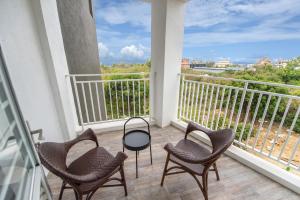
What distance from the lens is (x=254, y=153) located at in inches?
80.8

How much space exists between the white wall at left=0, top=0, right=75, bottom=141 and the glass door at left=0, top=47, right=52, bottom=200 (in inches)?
22.3

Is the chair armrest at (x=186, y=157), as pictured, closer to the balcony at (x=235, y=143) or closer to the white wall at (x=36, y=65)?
the balcony at (x=235, y=143)

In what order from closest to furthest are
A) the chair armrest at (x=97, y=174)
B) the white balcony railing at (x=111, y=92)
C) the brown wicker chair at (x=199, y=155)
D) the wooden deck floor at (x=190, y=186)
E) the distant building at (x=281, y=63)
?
the chair armrest at (x=97, y=174), the brown wicker chair at (x=199, y=155), the wooden deck floor at (x=190, y=186), the white balcony railing at (x=111, y=92), the distant building at (x=281, y=63)

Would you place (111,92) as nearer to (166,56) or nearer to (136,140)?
(166,56)

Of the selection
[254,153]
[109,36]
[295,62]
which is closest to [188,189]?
[254,153]

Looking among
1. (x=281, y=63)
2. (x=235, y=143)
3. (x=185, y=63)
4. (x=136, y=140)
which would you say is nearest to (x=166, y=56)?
(x=185, y=63)

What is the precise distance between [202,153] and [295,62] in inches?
128

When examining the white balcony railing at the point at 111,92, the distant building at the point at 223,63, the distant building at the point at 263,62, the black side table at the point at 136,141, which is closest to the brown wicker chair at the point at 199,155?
the black side table at the point at 136,141

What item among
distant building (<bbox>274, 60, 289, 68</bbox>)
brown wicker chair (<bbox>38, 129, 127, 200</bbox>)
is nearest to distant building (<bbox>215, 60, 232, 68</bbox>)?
distant building (<bbox>274, 60, 289, 68</bbox>)

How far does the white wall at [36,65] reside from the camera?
1.36 metres

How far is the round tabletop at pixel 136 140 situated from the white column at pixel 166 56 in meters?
1.16

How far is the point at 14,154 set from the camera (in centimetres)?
88

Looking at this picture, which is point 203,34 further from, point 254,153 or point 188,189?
point 188,189

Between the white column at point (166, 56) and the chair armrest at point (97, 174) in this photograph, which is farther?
the white column at point (166, 56)
